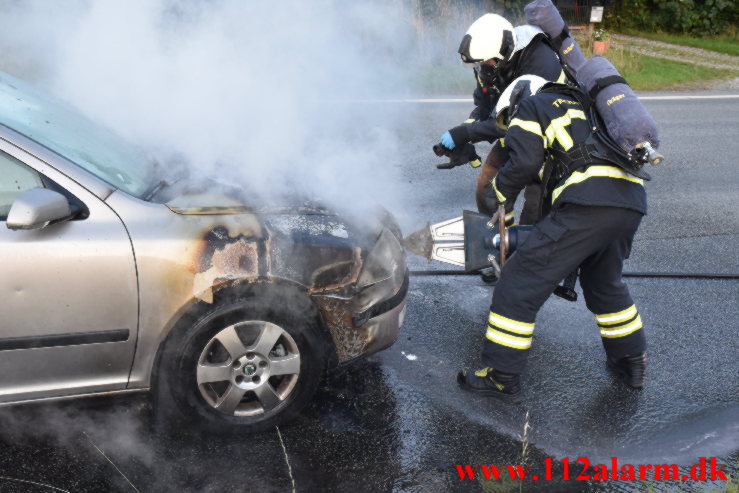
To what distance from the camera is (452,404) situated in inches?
149

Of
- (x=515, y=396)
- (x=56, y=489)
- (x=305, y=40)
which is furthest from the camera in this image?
(x=305, y=40)

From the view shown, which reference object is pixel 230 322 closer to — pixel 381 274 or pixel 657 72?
pixel 381 274

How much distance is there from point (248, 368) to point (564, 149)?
178 centimetres

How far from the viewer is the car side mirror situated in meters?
2.88

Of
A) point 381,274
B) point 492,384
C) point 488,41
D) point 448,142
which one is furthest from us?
point 448,142

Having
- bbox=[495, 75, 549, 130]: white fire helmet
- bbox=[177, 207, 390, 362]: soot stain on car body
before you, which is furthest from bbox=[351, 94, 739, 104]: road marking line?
bbox=[177, 207, 390, 362]: soot stain on car body

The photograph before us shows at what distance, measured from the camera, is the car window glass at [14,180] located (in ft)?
10.1

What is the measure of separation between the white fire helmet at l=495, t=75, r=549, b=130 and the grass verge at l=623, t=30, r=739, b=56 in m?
13.4

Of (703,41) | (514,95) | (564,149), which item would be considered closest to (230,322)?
(564,149)

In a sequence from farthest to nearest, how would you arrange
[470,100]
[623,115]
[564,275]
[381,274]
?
[470,100], [564,275], [381,274], [623,115]

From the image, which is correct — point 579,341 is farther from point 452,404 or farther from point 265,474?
point 265,474

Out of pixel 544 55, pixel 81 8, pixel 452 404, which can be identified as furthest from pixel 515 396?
pixel 81 8

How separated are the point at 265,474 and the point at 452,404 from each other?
1.05 meters

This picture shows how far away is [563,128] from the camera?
3.54 metres
